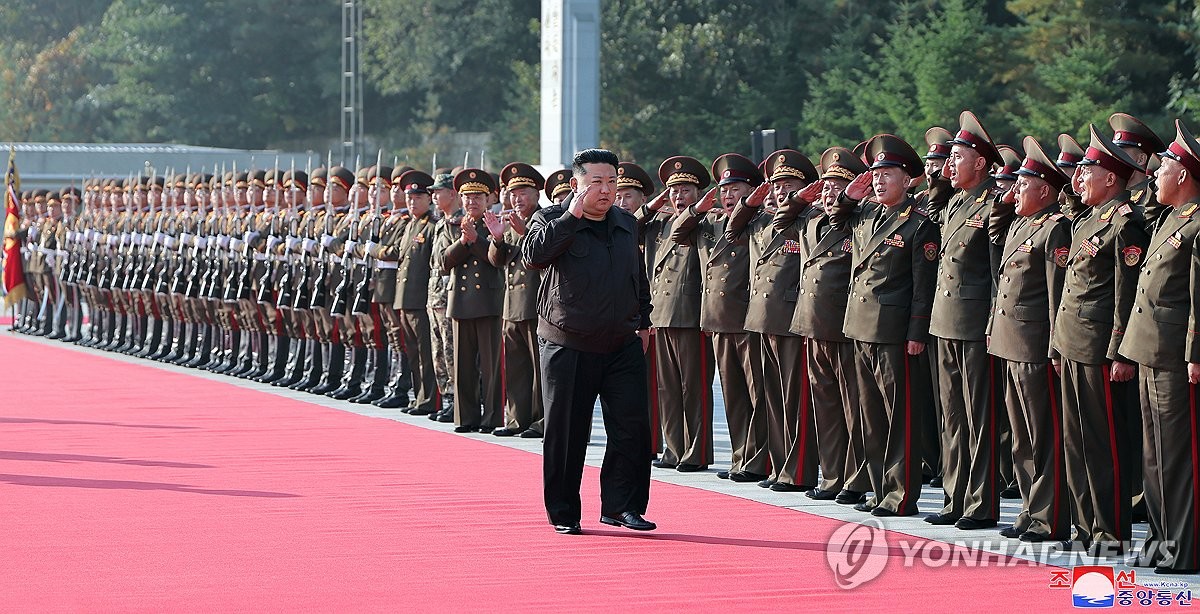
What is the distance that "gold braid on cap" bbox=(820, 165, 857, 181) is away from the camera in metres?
10.0

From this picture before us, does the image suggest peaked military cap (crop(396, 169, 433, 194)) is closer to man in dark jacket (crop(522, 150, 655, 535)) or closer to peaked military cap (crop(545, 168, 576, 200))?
peaked military cap (crop(545, 168, 576, 200))

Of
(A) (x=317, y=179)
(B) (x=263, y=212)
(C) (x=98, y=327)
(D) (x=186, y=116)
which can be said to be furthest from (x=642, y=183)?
(D) (x=186, y=116)

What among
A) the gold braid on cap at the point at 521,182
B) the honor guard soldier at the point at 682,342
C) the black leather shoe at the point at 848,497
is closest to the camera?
the black leather shoe at the point at 848,497

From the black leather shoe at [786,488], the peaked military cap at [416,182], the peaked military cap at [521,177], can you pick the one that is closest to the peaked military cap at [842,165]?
the black leather shoe at [786,488]

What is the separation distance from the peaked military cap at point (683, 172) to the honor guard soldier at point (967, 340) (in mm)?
2362

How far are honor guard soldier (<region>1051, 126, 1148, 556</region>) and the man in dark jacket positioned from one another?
5.99 ft

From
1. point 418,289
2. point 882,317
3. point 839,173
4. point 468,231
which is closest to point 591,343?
point 882,317

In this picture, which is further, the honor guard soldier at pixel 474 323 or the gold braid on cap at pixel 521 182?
the honor guard soldier at pixel 474 323

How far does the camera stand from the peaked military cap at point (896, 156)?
9344 mm

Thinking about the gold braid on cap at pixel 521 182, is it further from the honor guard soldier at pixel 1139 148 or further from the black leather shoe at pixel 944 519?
the honor guard soldier at pixel 1139 148

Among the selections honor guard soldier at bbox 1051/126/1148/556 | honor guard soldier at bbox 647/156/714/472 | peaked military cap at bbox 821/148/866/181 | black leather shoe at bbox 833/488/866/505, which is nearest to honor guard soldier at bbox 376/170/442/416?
honor guard soldier at bbox 647/156/714/472

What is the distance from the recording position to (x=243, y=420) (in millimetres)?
14312

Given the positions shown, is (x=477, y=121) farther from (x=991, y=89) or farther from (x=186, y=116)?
(x=991, y=89)

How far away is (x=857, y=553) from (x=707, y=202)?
3.31 meters
